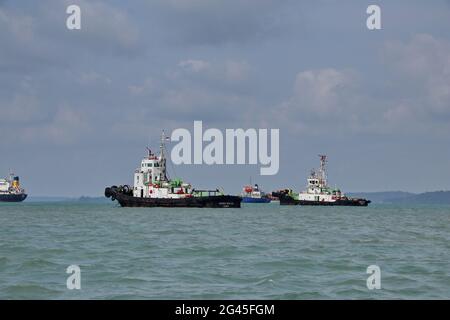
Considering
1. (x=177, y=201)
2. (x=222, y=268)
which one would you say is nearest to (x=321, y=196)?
(x=177, y=201)

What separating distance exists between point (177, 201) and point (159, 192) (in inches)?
157

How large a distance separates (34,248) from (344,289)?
62.5 ft

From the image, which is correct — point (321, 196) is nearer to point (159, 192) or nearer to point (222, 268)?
point (159, 192)

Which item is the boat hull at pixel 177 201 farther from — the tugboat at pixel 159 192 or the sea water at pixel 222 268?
the sea water at pixel 222 268

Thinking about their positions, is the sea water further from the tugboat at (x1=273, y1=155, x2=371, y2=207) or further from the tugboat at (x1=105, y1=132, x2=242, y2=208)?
the tugboat at (x1=273, y1=155, x2=371, y2=207)

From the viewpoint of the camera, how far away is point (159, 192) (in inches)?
4395

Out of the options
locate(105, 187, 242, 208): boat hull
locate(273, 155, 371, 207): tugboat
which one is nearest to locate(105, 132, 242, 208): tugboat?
locate(105, 187, 242, 208): boat hull

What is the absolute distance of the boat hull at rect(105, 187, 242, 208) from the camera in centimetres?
11000

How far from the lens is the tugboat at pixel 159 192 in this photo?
111 meters

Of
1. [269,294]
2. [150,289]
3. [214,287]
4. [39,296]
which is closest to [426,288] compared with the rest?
[269,294]

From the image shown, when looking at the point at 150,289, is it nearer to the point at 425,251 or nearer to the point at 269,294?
the point at 269,294

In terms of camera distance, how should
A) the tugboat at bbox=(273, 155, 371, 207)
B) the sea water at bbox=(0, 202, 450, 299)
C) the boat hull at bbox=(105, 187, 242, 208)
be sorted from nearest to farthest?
the sea water at bbox=(0, 202, 450, 299), the boat hull at bbox=(105, 187, 242, 208), the tugboat at bbox=(273, 155, 371, 207)

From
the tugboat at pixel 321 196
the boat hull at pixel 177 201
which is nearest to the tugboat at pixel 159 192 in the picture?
the boat hull at pixel 177 201

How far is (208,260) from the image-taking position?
29062 millimetres
